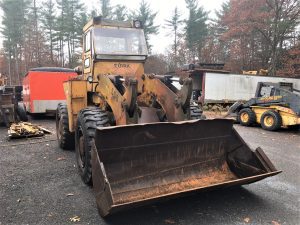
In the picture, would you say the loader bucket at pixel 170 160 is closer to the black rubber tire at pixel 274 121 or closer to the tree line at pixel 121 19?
the black rubber tire at pixel 274 121

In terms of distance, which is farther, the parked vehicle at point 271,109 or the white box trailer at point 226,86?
the white box trailer at point 226,86

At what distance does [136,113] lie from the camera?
4.68m

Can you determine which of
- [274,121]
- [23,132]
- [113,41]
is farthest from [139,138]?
[274,121]

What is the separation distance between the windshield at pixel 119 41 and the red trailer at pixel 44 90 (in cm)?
804

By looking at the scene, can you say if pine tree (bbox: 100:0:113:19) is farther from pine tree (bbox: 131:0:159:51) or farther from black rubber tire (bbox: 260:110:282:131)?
black rubber tire (bbox: 260:110:282:131)

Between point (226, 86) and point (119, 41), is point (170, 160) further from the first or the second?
point (226, 86)

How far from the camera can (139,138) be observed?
4098 millimetres

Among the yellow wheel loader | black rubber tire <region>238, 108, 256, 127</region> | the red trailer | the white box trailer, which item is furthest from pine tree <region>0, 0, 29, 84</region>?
the yellow wheel loader

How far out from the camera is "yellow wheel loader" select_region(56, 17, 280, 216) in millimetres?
3923

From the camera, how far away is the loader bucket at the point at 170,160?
3.88m

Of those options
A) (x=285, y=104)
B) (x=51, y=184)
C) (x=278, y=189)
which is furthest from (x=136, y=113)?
(x=285, y=104)

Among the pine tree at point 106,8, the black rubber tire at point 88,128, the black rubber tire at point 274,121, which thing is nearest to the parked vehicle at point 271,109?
the black rubber tire at point 274,121

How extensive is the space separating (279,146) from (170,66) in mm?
32098

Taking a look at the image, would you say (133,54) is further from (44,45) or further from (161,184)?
(44,45)
